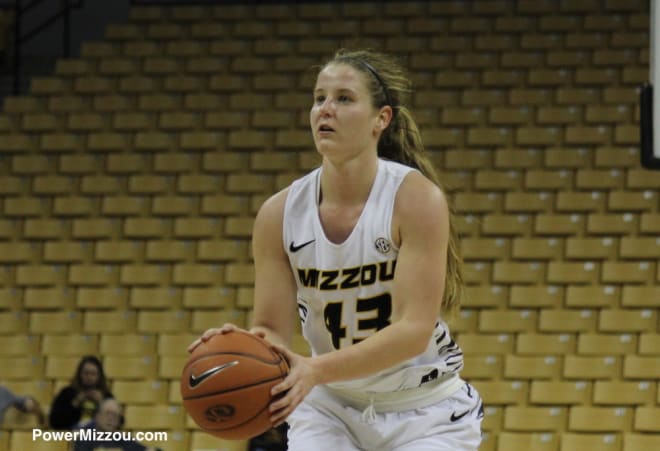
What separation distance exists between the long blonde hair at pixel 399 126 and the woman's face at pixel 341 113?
0.13ft

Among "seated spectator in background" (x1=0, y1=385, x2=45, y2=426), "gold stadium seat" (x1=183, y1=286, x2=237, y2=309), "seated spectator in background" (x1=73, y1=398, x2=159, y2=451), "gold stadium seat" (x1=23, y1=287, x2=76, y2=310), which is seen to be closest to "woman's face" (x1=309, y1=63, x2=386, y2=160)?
"seated spectator in background" (x1=73, y1=398, x2=159, y2=451)

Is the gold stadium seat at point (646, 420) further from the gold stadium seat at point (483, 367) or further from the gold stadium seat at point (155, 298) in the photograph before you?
the gold stadium seat at point (155, 298)

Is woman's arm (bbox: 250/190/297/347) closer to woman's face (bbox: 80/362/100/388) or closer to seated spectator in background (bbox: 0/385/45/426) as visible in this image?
woman's face (bbox: 80/362/100/388)

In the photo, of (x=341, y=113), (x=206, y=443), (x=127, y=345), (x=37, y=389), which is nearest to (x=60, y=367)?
(x=37, y=389)

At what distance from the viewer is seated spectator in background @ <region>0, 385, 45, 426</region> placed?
6.82m

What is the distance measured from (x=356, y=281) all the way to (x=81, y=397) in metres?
4.07

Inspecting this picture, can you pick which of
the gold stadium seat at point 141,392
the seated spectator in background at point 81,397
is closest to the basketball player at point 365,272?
the seated spectator in background at point 81,397

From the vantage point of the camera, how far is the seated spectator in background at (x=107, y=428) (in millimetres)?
5664

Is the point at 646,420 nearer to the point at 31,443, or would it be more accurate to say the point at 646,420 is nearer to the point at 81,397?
the point at 81,397

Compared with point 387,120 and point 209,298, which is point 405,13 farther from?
point 387,120

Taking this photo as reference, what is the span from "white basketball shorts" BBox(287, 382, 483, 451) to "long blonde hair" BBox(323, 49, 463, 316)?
27cm

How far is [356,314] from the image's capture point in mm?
2900

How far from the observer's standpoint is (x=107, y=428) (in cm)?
582

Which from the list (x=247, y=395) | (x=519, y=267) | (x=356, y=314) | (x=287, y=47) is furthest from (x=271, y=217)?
(x=287, y=47)
